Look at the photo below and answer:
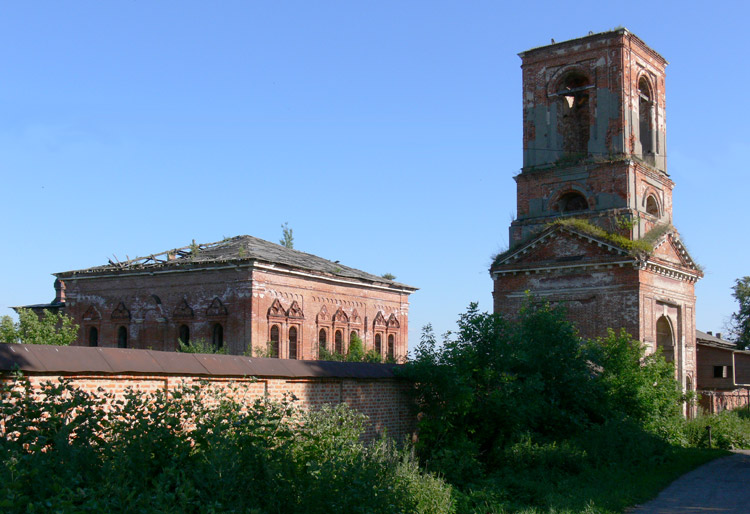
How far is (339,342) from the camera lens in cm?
3228

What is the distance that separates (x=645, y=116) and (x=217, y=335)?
17674 millimetres

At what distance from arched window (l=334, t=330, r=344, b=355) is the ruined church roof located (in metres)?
2.47

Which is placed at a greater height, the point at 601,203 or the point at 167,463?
the point at 601,203

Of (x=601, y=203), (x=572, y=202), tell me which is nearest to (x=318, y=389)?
(x=601, y=203)

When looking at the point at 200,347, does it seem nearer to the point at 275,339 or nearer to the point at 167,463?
the point at 275,339

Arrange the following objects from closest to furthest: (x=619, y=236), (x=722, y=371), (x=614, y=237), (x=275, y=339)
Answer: (x=614, y=237), (x=619, y=236), (x=275, y=339), (x=722, y=371)

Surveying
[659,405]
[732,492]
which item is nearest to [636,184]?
[659,405]

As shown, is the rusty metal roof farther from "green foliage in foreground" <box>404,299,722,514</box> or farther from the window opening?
the window opening

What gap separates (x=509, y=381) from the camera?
46.1 ft

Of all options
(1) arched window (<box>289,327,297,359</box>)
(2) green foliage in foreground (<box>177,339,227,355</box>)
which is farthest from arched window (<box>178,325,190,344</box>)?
(1) arched window (<box>289,327,297,359</box>)

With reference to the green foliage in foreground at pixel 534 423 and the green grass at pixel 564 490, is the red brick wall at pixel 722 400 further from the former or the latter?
the green grass at pixel 564 490

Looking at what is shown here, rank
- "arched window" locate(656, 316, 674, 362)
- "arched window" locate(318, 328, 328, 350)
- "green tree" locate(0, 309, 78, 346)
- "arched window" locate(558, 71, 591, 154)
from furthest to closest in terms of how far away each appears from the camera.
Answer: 1. "arched window" locate(318, 328, 328, 350)
2. "arched window" locate(558, 71, 591, 154)
3. "arched window" locate(656, 316, 674, 362)
4. "green tree" locate(0, 309, 78, 346)

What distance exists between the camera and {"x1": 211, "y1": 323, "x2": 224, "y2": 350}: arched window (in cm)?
2869

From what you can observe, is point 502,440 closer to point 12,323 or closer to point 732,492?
point 732,492
